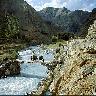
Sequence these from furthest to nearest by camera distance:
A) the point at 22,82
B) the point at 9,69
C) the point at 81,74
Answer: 1. the point at 9,69
2. the point at 22,82
3. the point at 81,74

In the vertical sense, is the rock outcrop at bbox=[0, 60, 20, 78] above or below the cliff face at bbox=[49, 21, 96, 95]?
below

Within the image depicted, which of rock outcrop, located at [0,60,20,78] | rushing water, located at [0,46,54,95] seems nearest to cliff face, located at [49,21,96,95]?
rushing water, located at [0,46,54,95]

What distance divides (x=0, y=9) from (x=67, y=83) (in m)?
191

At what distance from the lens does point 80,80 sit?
10086mm

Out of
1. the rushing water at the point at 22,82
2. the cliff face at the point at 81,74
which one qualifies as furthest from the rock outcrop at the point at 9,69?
the cliff face at the point at 81,74

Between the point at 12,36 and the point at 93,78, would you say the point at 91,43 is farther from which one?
the point at 12,36

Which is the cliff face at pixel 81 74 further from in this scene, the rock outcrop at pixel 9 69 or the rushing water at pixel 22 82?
the rock outcrop at pixel 9 69

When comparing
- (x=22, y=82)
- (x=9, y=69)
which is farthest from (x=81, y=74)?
(x=9, y=69)

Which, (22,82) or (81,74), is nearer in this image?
(81,74)

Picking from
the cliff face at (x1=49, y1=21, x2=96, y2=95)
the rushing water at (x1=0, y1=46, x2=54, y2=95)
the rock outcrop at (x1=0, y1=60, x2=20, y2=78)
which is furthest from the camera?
the rock outcrop at (x1=0, y1=60, x2=20, y2=78)

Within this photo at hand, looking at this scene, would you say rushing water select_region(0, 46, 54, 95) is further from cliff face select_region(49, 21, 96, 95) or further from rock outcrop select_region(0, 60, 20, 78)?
cliff face select_region(49, 21, 96, 95)

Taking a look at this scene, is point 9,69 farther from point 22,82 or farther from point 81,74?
point 81,74

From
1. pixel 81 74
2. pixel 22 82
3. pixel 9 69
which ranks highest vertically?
pixel 81 74

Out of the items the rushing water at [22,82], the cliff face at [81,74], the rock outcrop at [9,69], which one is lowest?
the rushing water at [22,82]
